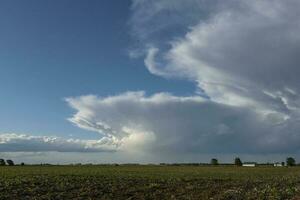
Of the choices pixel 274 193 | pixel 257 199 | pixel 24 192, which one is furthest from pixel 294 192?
pixel 24 192

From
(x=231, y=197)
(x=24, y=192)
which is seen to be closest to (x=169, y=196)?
(x=231, y=197)

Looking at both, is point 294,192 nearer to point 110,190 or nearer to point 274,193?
point 274,193

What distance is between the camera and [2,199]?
39.2 m

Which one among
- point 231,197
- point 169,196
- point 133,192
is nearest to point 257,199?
point 231,197

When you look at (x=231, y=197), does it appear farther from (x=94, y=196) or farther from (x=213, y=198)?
(x=94, y=196)

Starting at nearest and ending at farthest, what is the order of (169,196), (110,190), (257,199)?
(257,199) < (169,196) < (110,190)

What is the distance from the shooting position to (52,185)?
48.0 metres

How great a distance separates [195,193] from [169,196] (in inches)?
116

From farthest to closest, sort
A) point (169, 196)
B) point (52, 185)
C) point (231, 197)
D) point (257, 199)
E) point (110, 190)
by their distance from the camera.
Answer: point (52, 185) → point (110, 190) → point (169, 196) → point (231, 197) → point (257, 199)

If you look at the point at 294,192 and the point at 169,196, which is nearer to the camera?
the point at 294,192

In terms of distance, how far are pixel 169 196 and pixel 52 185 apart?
13.1 m

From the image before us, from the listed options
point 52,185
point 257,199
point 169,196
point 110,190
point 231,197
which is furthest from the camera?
point 52,185

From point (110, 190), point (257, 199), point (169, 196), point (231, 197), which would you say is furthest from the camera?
point (110, 190)

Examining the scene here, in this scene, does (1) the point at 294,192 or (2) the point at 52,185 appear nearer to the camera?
(1) the point at 294,192
